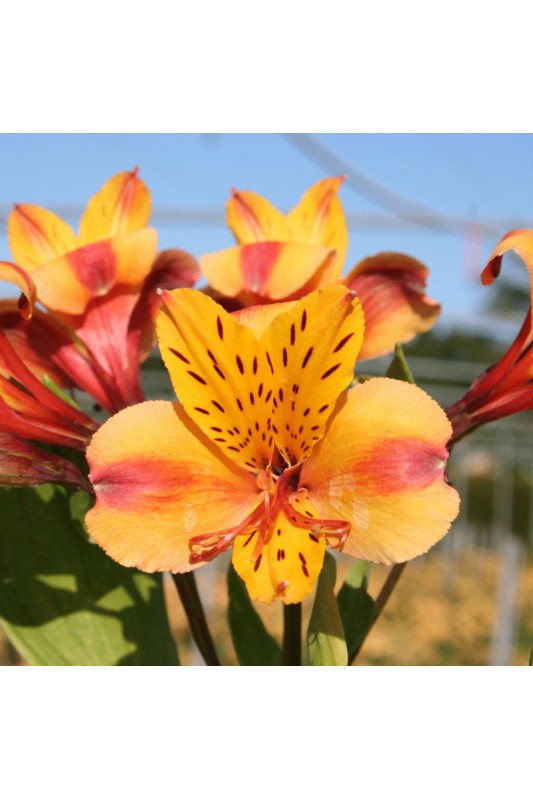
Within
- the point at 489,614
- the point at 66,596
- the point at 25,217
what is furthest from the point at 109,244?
the point at 489,614

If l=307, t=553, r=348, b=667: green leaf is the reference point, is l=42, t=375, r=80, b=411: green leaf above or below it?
above

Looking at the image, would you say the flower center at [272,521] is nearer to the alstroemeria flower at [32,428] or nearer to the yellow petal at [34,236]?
the alstroemeria flower at [32,428]

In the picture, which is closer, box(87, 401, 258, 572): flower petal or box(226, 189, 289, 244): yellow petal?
box(87, 401, 258, 572): flower petal

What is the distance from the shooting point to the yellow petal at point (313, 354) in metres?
0.33

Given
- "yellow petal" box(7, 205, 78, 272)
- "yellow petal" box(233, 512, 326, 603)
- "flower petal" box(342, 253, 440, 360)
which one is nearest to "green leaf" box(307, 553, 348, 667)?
"yellow petal" box(233, 512, 326, 603)

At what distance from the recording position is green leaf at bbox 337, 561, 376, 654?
1.35 ft

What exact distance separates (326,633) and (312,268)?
0.16m

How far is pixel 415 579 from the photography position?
16.1 feet

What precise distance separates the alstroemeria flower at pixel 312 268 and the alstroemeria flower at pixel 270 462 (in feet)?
0.16

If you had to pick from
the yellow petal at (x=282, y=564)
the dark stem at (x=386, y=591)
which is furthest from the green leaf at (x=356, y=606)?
the yellow petal at (x=282, y=564)

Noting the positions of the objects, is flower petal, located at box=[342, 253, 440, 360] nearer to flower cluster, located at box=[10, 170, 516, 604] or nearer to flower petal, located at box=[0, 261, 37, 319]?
flower cluster, located at box=[10, 170, 516, 604]

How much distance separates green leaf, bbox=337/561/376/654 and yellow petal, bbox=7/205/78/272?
0.24 metres

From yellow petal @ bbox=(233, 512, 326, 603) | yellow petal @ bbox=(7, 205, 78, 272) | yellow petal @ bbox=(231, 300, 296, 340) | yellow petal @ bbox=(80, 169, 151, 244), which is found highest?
yellow petal @ bbox=(80, 169, 151, 244)

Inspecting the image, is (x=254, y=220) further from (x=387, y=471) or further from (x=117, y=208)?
(x=387, y=471)
